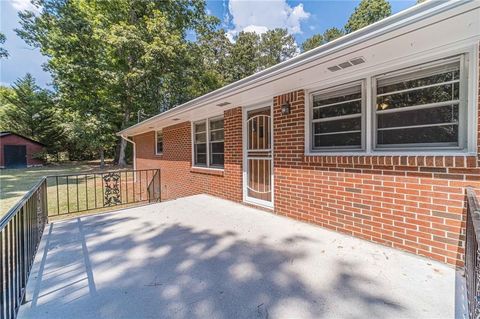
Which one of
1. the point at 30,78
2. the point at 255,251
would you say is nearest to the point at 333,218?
the point at 255,251

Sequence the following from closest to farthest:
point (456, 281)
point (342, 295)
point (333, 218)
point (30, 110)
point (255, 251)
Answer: point (342, 295)
point (456, 281)
point (255, 251)
point (333, 218)
point (30, 110)

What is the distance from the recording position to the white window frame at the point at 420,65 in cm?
214

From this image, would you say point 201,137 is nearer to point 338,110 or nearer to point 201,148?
point 201,148

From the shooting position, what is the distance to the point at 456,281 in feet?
6.66

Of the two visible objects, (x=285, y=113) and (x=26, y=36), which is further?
(x=26, y=36)

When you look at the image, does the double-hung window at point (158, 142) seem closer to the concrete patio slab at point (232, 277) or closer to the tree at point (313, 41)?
the concrete patio slab at point (232, 277)

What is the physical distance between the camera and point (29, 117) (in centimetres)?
2312

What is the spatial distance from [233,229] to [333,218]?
4.73 ft

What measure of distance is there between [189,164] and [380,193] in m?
5.27

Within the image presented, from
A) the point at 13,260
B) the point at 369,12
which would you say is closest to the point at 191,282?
the point at 13,260

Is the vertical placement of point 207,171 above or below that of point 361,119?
below

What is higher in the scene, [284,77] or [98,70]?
[98,70]

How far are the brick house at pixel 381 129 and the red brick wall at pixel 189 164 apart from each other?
60 cm

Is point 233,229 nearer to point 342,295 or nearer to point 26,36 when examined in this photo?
point 342,295
